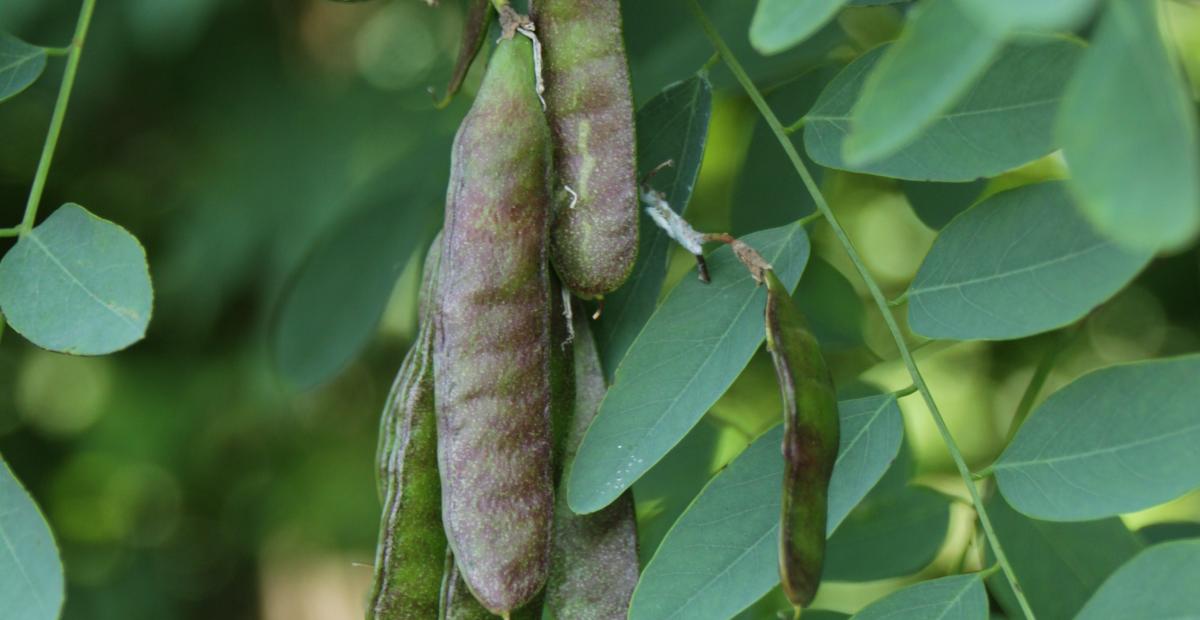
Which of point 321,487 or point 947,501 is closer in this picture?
point 947,501

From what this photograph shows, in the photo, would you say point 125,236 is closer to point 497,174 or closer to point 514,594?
point 497,174

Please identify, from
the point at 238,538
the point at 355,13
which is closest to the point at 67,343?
the point at 355,13

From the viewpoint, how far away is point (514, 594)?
1104 mm

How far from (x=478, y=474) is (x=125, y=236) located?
1.30ft

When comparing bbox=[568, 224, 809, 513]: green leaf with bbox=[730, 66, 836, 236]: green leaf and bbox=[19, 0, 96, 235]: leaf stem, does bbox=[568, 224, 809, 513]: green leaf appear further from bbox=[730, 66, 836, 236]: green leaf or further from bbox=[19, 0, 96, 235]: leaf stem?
bbox=[19, 0, 96, 235]: leaf stem

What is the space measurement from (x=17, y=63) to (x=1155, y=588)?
4.18 feet

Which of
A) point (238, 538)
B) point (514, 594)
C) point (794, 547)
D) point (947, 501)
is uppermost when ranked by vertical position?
point (794, 547)

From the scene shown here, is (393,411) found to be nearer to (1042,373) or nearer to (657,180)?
(657,180)

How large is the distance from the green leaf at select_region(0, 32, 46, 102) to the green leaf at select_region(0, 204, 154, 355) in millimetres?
244

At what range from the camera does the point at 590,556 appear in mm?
1203

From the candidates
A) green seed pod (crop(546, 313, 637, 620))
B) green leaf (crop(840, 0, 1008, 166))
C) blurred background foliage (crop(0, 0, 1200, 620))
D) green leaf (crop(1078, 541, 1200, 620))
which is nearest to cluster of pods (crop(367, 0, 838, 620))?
green seed pod (crop(546, 313, 637, 620))

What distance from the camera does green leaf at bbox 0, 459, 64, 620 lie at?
40.7 inches

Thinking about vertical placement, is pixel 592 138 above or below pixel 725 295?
above

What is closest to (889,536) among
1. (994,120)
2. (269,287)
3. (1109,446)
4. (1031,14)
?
(1109,446)
